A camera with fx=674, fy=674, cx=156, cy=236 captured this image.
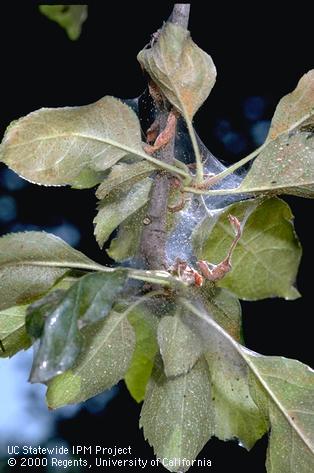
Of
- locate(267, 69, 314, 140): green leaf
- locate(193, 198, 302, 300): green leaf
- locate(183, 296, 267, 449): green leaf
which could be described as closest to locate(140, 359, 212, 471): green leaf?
locate(183, 296, 267, 449): green leaf

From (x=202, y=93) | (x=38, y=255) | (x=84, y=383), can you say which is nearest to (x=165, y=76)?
(x=202, y=93)

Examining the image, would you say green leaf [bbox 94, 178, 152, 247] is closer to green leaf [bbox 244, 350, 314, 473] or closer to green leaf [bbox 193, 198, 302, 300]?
green leaf [bbox 193, 198, 302, 300]

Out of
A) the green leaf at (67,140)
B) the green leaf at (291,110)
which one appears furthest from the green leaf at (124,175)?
the green leaf at (291,110)

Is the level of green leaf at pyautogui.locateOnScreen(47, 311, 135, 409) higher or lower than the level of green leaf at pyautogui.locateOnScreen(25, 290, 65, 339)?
lower

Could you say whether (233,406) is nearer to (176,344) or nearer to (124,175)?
(176,344)

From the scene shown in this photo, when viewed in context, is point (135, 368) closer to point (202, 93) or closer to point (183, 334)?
point (183, 334)
